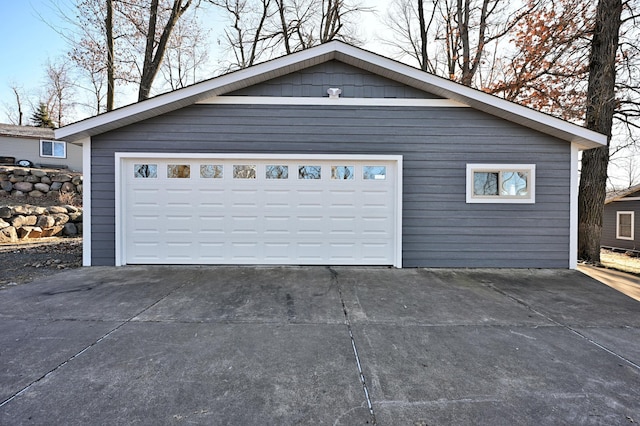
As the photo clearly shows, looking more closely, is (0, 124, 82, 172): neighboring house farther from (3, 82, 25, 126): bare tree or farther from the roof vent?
the roof vent

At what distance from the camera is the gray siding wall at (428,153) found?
548cm

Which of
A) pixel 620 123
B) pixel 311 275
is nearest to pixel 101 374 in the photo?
pixel 311 275

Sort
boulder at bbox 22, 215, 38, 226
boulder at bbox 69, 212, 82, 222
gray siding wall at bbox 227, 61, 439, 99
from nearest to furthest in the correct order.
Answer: gray siding wall at bbox 227, 61, 439, 99 → boulder at bbox 22, 215, 38, 226 → boulder at bbox 69, 212, 82, 222

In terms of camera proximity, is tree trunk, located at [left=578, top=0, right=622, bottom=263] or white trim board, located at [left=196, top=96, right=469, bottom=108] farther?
tree trunk, located at [left=578, top=0, right=622, bottom=263]

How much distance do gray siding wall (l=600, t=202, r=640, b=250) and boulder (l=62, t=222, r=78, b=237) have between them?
2185 cm

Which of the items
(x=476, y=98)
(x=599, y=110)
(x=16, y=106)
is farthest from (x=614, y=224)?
(x=16, y=106)

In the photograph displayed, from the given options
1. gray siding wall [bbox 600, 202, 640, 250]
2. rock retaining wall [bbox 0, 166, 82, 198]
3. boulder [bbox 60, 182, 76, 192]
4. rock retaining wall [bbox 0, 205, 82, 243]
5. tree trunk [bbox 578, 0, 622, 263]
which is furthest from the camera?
gray siding wall [bbox 600, 202, 640, 250]

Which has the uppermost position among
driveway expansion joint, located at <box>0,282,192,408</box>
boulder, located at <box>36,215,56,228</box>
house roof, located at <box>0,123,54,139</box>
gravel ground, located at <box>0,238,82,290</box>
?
house roof, located at <box>0,123,54,139</box>

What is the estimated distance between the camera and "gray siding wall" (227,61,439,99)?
5.54 m

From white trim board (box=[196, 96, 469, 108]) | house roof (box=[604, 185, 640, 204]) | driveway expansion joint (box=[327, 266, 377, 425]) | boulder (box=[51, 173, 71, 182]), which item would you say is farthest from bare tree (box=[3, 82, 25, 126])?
house roof (box=[604, 185, 640, 204])

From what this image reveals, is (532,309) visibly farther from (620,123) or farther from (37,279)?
(620,123)

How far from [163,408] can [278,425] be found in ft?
2.48

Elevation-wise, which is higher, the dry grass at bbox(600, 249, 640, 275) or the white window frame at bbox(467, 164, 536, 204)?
the white window frame at bbox(467, 164, 536, 204)

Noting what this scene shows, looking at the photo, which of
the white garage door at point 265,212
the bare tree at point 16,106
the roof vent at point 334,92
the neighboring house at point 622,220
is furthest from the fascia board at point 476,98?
the bare tree at point 16,106
